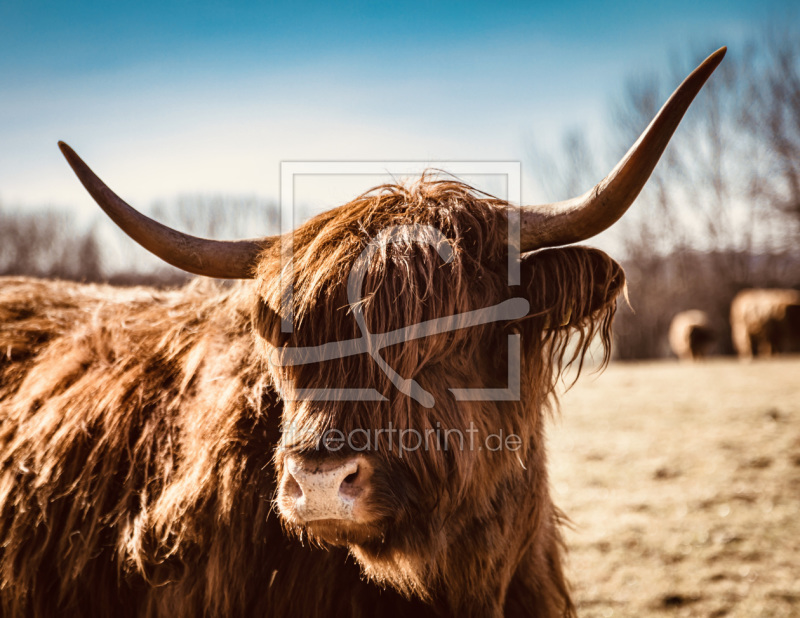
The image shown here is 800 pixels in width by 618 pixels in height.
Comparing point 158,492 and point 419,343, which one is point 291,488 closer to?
point 419,343

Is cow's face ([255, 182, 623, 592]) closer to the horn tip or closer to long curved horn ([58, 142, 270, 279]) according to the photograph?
long curved horn ([58, 142, 270, 279])

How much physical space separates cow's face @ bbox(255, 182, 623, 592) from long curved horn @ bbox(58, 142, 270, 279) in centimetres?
15

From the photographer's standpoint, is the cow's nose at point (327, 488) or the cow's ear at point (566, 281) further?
the cow's ear at point (566, 281)

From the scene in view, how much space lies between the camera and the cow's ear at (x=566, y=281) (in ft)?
6.36

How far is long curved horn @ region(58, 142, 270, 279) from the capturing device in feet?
6.30

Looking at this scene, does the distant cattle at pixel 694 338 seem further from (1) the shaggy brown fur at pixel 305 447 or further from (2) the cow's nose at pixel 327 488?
(2) the cow's nose at pixel 327 488

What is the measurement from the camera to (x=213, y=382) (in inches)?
82.4

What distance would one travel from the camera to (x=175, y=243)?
200 cm

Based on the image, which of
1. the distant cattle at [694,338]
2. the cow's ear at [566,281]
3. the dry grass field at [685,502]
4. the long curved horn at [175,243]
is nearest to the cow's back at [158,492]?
the long curved horn at [175,243]

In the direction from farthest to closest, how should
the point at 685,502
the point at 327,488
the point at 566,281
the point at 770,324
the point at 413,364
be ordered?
the point at 770,324, the point at 685,502, the point at 566,281, the point at 413,364, the point at 327,488

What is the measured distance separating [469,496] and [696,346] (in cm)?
2015

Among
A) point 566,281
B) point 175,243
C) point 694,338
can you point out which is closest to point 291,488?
point 175,243

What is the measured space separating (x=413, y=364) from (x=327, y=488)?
464 millimetres

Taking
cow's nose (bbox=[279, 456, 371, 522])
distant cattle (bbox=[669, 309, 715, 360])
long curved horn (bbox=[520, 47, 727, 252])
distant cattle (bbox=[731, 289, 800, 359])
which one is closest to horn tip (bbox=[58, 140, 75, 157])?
cow's nose (bbox=[279, 456, 371, 522])
